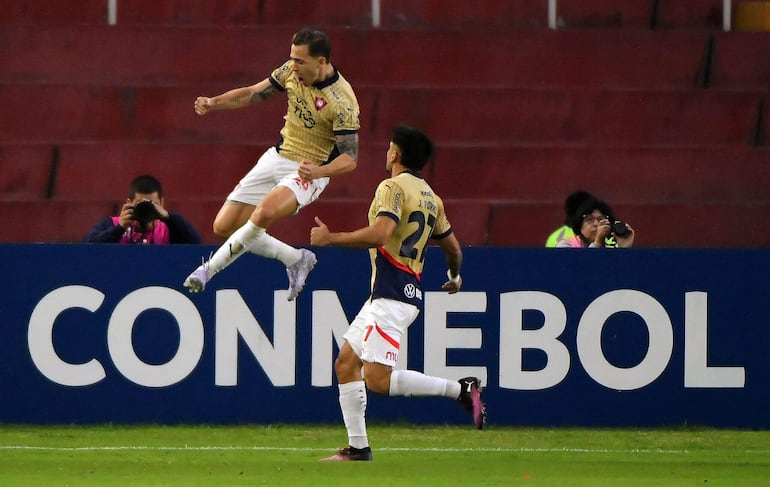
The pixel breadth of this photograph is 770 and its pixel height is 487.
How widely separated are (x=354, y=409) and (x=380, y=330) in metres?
0.49

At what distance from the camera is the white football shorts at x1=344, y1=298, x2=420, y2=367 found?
966 centimetres

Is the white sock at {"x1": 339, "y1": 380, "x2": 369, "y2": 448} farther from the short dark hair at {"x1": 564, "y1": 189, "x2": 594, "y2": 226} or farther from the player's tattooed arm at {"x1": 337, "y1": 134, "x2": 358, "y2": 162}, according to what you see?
the short dark hair at {"x1": 564, "y1": 189, "x2": 594, "y2": 226}

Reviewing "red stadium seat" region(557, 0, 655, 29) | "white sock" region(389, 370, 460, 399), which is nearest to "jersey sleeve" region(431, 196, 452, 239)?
"white sock" region(389, 370, 460, 399)

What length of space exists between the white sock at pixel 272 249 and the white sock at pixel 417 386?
1159mm

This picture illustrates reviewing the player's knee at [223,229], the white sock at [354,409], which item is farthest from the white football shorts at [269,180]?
the white sock at [354,409]

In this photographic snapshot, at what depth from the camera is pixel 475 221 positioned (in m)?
15.1

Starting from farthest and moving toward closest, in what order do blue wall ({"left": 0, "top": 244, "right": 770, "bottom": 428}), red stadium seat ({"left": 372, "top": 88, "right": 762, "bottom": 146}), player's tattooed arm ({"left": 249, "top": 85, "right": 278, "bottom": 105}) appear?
red stadium seat ({"left": 372, "top": 88, "right": 762, "bottom": 146})
blue wall ({"left": 0, "top": 244, "right": 770, "bottom": 428})
player's tattooed arm ({"left": 249, "top": 85, "right": 278, "bottom": 105})

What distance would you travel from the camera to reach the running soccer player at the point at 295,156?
32.4 feet

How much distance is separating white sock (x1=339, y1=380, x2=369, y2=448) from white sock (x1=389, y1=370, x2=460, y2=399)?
0.62 ft

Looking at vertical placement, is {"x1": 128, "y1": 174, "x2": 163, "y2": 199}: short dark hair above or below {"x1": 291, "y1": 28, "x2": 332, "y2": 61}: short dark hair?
below

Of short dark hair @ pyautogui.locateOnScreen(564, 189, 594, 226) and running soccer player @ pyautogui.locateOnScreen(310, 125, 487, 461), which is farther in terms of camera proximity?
short dark hair @ pyautogui.locateOnScreen(564, 189, 594, 226)

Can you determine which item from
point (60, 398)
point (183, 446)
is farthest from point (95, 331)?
point (183, 446)

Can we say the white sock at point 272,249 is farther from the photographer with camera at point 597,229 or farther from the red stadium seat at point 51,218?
the red stadium seat at point 51,218

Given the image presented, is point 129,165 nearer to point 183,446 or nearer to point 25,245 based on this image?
point 25,245
